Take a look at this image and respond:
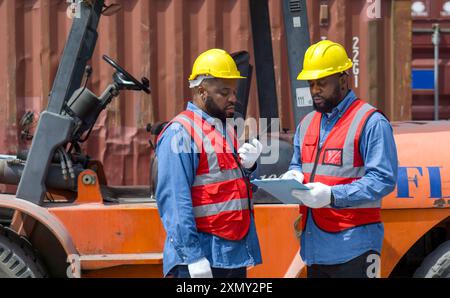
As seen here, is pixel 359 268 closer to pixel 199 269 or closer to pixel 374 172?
pixel 374 172

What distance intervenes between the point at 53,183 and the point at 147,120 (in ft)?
8.57

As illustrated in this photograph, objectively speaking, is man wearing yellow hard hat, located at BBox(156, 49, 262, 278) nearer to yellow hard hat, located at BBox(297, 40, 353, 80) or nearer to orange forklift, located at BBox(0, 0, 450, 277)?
yellow hard hat, located at BBox(297, 40, 353, 80)

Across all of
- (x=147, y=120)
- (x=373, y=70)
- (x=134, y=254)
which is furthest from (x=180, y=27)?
(x=134, y=254)

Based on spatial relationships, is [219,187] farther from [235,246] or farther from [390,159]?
[390,159]

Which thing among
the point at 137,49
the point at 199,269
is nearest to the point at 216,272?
the point at 199,269

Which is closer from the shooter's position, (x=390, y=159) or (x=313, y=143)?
(x=390, y=159)

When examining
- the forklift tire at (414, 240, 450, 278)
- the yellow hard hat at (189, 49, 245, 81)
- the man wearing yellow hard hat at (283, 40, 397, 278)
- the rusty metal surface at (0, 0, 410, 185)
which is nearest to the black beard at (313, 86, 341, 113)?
the man wearing yellow hard hat at (283, 40, 397, 278)

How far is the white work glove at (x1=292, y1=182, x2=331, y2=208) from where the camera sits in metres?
3.09

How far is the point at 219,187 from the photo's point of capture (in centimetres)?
308

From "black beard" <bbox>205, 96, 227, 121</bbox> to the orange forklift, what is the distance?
885 mm

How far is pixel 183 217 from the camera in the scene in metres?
2.93

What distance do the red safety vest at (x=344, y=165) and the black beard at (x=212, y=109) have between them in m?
0.47

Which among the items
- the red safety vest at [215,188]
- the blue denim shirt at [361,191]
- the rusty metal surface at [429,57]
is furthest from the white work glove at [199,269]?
the rusty metal surface at [429,57]

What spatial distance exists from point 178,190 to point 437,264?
63.7 inches
